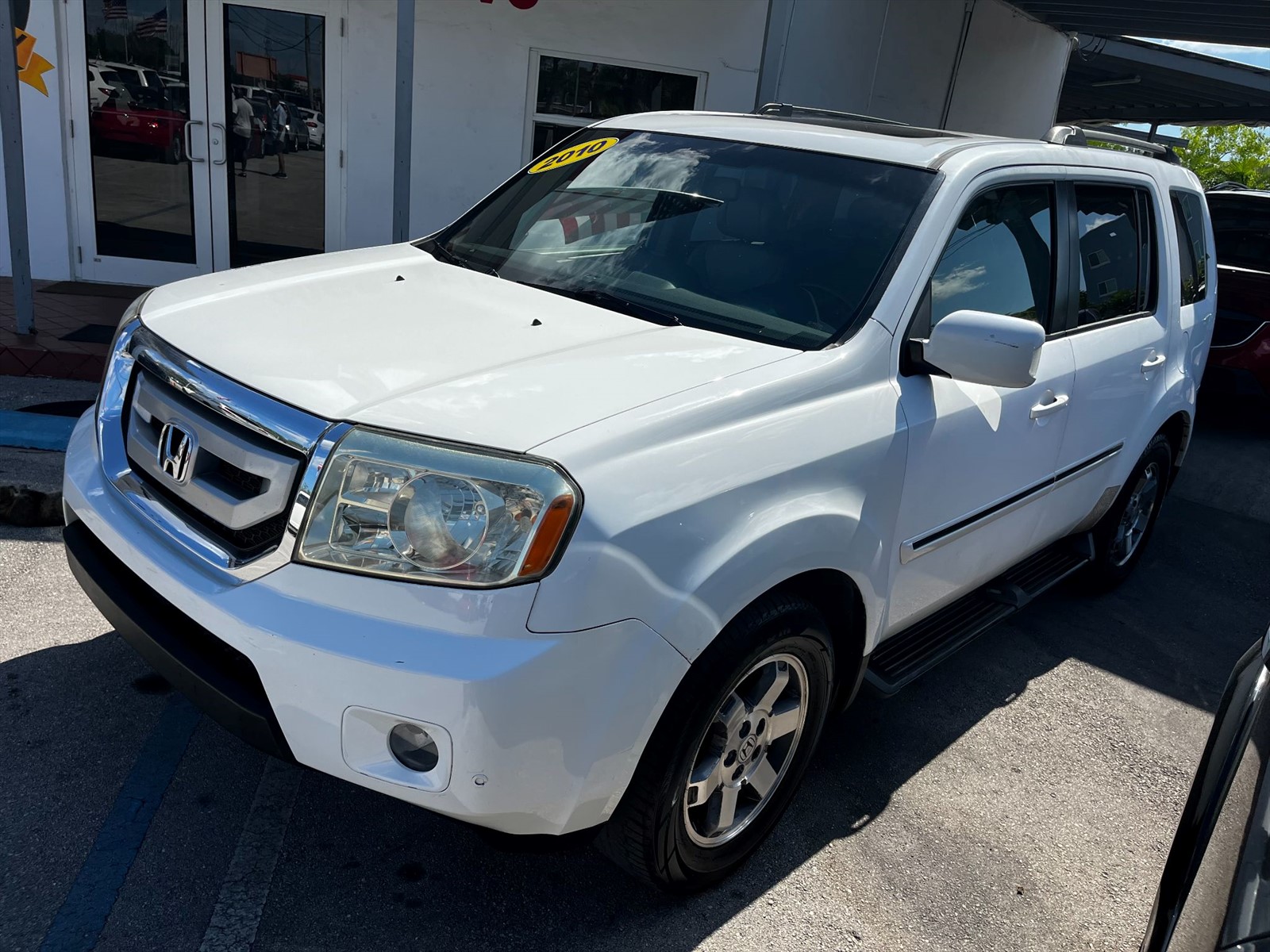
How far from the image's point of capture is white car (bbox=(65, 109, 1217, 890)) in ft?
6.82

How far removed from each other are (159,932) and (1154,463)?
4.46m

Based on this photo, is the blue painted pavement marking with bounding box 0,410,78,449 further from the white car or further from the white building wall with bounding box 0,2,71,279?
the white building wall with bounding box 0,2,71,279

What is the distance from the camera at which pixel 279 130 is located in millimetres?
8430

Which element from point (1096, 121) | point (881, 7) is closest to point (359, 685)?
point (881, 7)

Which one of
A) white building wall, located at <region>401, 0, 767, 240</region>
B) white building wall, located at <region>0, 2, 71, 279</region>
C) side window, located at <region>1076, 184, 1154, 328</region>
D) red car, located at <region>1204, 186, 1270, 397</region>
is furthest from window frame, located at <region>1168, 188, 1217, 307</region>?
white building wall, located at <region>0, 2, 71, 279</region>

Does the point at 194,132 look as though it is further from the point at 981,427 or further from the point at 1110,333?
the point at 981,427

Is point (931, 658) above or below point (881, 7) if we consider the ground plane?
below

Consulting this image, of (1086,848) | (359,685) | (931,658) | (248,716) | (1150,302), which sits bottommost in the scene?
(1086,848)

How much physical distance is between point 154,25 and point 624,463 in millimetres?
7570

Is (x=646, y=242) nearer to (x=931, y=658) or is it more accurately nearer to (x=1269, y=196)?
(x=931, y=658)

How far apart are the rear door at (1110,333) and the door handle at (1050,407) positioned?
0.12 meters

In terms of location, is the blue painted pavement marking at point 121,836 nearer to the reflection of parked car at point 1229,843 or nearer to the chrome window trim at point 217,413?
the chrome window trim at point 217,413

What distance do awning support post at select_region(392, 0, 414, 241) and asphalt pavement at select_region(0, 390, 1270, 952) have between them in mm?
3009

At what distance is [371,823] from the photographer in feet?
9.48
